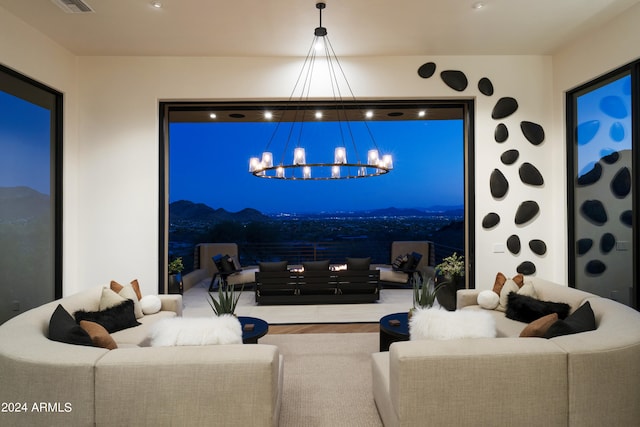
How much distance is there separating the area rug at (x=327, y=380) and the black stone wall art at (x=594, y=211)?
2631 mm

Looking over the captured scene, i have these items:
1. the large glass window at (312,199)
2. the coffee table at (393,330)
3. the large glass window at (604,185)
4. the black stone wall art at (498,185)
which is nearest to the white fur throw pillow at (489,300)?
the coffee table at (393,330)

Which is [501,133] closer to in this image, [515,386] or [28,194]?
[515,386]

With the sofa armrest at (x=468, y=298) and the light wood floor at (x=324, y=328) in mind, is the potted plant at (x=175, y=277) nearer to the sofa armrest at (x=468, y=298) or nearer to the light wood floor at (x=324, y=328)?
the light wood floor at (x=324, y=328)

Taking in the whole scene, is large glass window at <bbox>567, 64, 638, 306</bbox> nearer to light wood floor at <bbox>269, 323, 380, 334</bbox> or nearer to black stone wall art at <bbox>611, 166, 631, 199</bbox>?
black stone wall art at <bbox>611, 166, 631, 199</bbox>

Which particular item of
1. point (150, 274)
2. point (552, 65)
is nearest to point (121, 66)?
point (150, 274)

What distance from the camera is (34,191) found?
13.4 ft

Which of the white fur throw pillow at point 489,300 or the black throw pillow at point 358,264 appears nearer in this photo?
the white fur throw pillow at point 489,300

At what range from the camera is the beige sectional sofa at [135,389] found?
177cm

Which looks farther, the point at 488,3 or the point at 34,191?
the point at 34,191

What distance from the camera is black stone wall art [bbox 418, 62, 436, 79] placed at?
4793 mm

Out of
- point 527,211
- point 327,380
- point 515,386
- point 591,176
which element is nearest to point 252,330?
point 327,380

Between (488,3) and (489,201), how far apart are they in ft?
7.22

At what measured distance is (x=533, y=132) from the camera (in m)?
4.80

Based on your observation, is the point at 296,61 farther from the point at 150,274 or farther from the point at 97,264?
the point at 97,264
